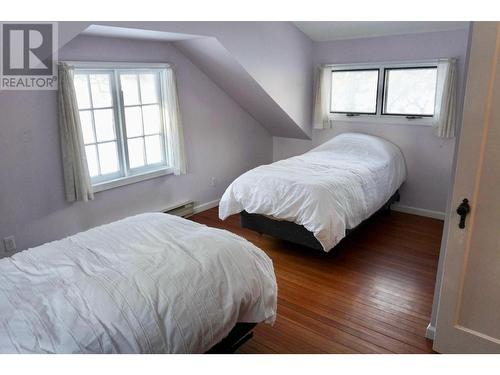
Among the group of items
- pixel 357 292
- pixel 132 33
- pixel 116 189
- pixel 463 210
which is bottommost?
pixel 357 292

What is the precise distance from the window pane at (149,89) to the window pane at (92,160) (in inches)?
29.7

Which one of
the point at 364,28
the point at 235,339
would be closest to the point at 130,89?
the point at 364,28

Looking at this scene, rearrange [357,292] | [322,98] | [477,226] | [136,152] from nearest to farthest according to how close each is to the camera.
Result: [477,226], [357,292], [136,152], [322,98]

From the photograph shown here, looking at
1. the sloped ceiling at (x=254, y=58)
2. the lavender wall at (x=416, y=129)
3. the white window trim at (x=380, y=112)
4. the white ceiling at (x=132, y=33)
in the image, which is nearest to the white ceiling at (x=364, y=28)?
the lavender wall at (x=416, y=129)

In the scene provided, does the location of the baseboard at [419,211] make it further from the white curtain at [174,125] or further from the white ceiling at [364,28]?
the white curtain at [174,125]

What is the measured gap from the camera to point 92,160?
11.5 feet

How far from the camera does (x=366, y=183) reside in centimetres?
341

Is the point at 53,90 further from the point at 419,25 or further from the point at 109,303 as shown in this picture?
the point at 419,25

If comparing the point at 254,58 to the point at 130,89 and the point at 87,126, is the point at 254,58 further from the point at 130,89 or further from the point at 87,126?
the point at 87,126

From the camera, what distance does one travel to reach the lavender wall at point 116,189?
2875 millimetres

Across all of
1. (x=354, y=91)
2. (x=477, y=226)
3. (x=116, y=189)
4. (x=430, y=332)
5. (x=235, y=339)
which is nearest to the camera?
(x=477, y=226)

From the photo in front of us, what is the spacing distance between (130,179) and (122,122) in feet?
1.91
